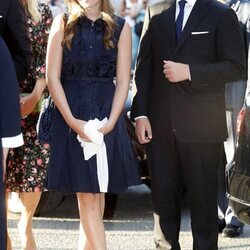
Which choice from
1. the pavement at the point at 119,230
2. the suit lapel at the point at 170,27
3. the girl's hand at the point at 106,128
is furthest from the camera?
the pavement at the point at 119,230

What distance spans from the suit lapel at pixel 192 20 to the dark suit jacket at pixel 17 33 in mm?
945

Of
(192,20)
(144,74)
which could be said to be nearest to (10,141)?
(144,74)

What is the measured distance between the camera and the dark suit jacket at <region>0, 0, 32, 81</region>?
16.1 ft

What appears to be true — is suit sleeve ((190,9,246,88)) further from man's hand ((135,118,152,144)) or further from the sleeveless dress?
the sleeveless dress

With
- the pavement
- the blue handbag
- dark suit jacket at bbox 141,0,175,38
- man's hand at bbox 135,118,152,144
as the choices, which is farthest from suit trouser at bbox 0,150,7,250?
the pavement

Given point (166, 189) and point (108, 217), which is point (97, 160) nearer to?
point (166, 189)

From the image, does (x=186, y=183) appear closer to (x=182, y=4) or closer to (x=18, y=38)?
(x=182, y=4)

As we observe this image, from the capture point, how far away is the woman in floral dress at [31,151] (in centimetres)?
Answer: 551

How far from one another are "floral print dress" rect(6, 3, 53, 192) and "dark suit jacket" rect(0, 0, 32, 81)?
18.7 inches

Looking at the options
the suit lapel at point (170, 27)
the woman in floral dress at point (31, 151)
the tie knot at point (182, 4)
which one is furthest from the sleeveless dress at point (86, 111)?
the woman in floral dress at point (31, 151)

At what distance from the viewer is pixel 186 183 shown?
5.14 m

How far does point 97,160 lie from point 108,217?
7.87ft

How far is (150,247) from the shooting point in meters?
6.25

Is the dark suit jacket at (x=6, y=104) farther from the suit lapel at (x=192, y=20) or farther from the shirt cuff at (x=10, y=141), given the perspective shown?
the suit lapel at (x=192, y=20)
